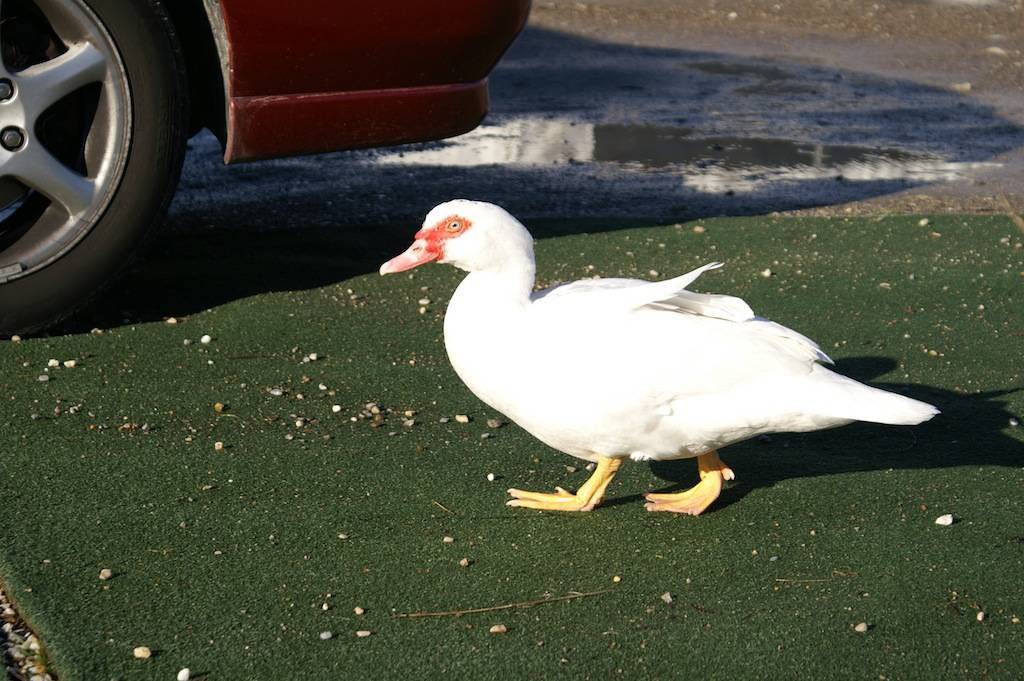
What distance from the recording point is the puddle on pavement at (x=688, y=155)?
773cm

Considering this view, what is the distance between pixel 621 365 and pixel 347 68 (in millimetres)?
1885

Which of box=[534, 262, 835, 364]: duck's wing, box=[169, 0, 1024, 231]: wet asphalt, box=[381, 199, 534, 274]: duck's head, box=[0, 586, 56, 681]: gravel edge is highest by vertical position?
box=[381, 199, 534, 274]: duck's head

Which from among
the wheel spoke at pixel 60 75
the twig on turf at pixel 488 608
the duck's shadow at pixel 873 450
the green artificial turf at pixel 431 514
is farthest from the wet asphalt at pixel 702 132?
the twig on turf at pixel 488 608

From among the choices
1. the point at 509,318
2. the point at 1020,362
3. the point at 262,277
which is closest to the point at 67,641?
the point at 509,318

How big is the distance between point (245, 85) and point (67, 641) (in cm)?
233

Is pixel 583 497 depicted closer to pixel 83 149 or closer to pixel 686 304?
pixel 686 304

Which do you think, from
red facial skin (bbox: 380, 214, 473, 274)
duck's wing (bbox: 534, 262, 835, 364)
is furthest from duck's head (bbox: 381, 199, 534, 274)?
duck's wing (bbox: 534, 262, 835, 364)

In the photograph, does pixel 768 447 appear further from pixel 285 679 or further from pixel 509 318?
pixel 285 679

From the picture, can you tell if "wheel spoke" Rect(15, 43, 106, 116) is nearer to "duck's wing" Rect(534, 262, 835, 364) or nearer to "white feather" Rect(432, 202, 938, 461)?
"white feather" Rect(432, 202, 938, 461)

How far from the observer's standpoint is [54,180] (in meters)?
Result: 4.66

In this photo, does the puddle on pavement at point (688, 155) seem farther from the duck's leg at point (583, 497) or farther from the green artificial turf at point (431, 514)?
the duck's leg at point (583, 497)

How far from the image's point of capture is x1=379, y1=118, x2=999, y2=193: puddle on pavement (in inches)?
305

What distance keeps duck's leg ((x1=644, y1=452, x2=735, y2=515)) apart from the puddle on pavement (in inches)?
143

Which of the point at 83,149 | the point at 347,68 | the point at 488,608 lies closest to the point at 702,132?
the point at 347,68
